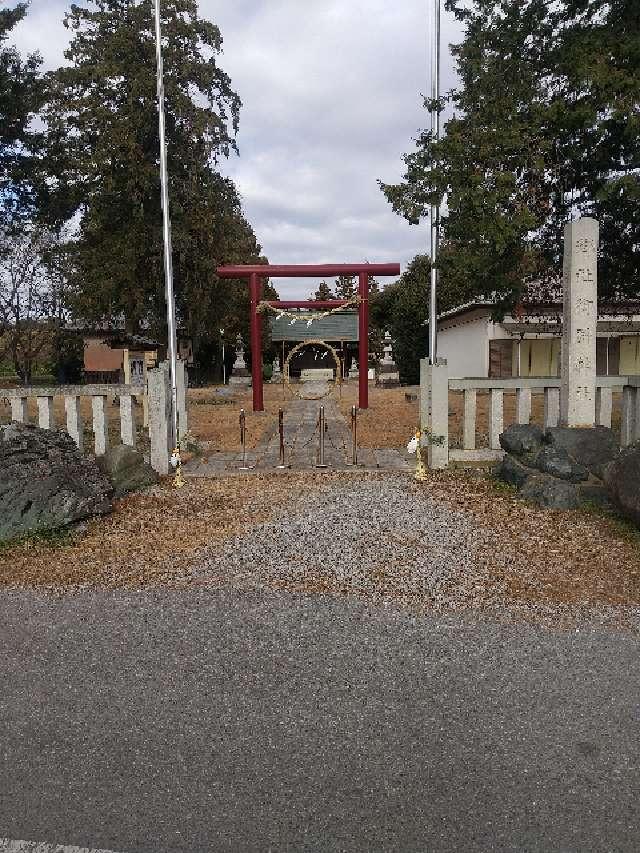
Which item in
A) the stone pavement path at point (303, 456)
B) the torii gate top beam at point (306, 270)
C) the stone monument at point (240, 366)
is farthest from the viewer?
the stone monument at point (240, 366)

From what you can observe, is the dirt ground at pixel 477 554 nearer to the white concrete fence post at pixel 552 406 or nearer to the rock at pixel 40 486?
the rock at pixel 40 486

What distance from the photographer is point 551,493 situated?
6.16 m

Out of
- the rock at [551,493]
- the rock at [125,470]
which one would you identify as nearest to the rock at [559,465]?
the rock at [551,493]

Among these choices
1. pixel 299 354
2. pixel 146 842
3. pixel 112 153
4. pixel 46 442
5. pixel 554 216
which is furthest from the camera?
pixel 299 354

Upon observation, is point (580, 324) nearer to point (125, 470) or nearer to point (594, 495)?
point (594, 495)

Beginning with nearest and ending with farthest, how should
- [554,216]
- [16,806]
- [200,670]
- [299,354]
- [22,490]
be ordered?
[16,806] < [200,670] < [22,490] < [554,216] < [299,354]

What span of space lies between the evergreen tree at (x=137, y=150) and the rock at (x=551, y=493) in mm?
16426

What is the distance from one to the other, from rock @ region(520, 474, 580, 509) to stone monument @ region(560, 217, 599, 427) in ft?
4.26

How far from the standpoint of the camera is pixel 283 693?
2961 millimetres

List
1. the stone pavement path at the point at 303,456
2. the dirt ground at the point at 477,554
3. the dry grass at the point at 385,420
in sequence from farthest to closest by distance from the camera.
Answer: the dry grass at the point at 385,420, the stone pavement path at the point at 303,456, the dirt ground at the point at 477,554

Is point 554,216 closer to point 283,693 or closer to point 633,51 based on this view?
point 633,51

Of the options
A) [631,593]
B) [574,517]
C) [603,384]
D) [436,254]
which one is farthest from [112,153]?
[631,593]

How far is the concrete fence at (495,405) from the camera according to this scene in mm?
7586

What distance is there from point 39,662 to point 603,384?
6869mm
